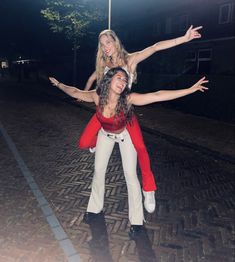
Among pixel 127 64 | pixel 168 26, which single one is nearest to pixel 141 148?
pixel 127 64

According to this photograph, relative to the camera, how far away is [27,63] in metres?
48.0

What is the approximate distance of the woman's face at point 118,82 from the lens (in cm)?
358

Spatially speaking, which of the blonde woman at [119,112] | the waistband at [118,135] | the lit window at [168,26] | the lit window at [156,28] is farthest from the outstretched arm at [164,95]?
the lit window at [156,28]

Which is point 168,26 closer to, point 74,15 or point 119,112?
point 74,15

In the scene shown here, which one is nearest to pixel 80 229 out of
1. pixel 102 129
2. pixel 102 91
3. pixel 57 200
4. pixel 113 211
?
pixel 113 211

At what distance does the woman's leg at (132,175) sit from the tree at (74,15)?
688 inches

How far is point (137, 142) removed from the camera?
3836 millimetres

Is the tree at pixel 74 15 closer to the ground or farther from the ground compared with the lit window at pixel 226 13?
closer to the ground

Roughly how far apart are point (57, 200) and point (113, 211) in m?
1.10

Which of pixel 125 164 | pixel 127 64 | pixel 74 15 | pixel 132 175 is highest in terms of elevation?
pixel 74 15

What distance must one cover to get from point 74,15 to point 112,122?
1776 cm

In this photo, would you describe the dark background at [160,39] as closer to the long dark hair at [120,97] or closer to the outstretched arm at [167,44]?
the outstretched arm at [167,44]

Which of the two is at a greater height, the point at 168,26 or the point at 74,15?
the point at 168,26

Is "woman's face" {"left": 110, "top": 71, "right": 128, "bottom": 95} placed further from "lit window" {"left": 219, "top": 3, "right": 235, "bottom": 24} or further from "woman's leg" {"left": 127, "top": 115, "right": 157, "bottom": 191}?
"lit window" {"left": 219, "top": 3, "right": 235, "bottom": 24}
